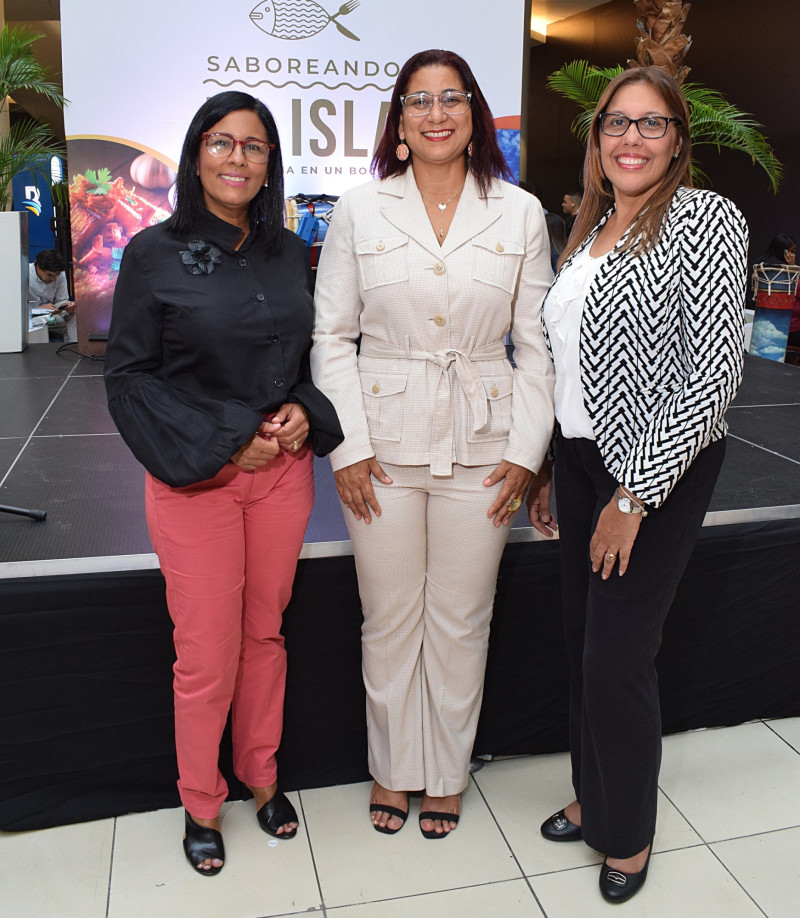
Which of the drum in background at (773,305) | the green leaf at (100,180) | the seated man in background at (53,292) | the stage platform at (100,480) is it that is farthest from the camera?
the seated man in background at (53,292)

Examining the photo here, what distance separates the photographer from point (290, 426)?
172 centimetres

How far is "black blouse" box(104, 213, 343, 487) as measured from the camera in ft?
5.35

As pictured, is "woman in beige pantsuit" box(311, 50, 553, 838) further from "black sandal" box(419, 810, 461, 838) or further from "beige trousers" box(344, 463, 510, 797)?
"black sandal" box(419, 810, 461, 838)

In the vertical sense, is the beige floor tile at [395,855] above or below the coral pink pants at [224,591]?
below

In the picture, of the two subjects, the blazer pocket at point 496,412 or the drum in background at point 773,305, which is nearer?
the blazer pocket at point 496,412

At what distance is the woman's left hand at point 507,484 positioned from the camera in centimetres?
181

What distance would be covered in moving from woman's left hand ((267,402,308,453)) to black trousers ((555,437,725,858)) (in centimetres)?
50

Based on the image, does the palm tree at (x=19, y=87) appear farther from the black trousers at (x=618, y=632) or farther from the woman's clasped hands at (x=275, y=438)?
the black trousers at (x=618, y=632)

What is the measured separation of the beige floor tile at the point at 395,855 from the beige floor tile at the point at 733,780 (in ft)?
1.61

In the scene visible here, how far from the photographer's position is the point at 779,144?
337 inches

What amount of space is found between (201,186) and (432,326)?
0.51m

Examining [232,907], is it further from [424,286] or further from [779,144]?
[779,144]

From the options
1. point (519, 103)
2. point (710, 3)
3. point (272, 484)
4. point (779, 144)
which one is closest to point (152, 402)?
point (272, 484)

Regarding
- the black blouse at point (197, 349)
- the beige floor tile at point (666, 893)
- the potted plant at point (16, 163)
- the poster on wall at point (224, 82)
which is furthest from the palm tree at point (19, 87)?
the beige floor tile at point (666, 893)
